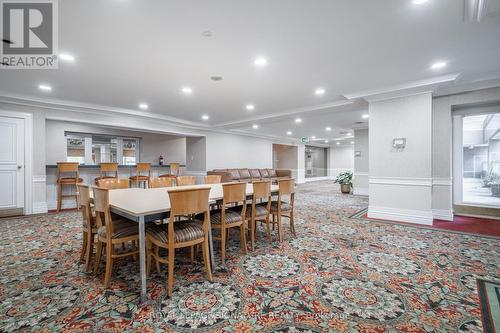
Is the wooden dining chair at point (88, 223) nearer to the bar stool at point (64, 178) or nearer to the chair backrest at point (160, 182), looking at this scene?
the chair backrest at point (160, 182)

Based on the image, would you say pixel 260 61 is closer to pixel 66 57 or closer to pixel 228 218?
pixel 228 218

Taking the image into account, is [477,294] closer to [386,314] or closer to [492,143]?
[386,314]

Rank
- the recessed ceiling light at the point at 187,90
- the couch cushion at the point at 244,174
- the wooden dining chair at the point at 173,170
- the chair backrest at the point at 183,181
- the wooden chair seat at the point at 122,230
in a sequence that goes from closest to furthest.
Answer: the wooden chair seat at the point at 122,230 < the chair backrest at the point at 183,181 < the recessed ceiling light at the point at 187,90 < the wooden dining chair at the point at 173,170 < the couch cushion at the point at 244,174

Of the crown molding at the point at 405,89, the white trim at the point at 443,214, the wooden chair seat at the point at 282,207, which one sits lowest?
the white trim at the point at 443,214

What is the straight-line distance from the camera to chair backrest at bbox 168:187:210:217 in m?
2.00

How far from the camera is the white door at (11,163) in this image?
4734 mm

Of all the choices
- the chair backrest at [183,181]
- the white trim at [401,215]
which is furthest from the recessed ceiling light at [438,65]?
the chair backrest at [183,181]

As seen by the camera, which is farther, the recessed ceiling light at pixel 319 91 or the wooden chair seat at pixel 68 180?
the wooden chair seat at pixel 68 180

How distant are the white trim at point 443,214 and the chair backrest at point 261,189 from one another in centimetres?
390

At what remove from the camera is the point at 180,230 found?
218 centimetres

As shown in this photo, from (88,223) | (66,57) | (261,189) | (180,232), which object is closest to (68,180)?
(66,57)

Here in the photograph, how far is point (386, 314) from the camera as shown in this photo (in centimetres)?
172

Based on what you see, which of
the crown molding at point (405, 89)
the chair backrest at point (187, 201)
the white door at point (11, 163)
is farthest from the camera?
the white door at point (11, 163)

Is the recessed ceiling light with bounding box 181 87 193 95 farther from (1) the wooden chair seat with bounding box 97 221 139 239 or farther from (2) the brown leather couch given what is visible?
(2) the brown leather couch
